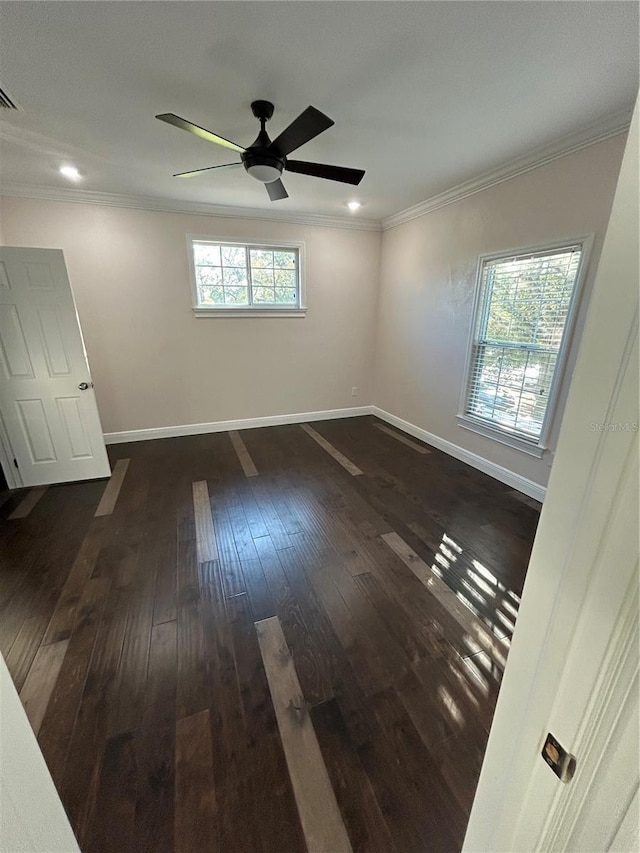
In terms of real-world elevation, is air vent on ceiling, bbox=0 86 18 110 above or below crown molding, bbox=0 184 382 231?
above

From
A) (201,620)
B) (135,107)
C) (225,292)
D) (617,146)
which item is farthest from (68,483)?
(617,146)

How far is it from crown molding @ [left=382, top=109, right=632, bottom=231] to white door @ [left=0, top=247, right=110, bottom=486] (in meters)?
3.59

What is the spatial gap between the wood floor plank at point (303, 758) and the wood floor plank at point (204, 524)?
0.76 m

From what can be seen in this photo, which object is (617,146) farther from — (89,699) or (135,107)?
(89,699)

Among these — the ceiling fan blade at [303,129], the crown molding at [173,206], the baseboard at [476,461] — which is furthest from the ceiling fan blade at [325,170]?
the baseboard at [476,461]

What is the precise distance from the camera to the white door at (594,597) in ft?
1.21

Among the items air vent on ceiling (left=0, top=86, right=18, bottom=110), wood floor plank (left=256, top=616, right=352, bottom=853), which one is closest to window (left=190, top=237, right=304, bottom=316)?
air vent on ceiling (left=0, top=86, right=18, bottom=110)

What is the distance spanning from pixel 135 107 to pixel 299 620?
10.2 ft

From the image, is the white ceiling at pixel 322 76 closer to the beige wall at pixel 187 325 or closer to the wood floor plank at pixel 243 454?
the beige wall at pixel 187 325

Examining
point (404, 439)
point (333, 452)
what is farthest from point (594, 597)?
point (404, 439)

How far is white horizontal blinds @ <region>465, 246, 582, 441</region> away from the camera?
8.56 feet

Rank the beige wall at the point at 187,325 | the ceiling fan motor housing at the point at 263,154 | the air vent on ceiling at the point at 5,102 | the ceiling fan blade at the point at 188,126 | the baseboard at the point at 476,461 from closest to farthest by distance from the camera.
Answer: the ceiling fan blade at the point at 188,126 → the air vent on ceiling at the point at 5,102 → the ceiling fan motor housing at the point at 263,154 → the baseboard at the point at 476,461 → the beige wall at the point at 187,325

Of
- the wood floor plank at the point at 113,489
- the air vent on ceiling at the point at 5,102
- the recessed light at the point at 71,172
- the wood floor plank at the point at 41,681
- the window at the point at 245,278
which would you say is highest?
the air vent on ceiling at the point at 5,102

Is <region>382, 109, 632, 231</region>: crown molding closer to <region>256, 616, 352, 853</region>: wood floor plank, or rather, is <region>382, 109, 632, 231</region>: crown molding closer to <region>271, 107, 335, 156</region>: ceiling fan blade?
<region>271, 107, 335, 156</region>: ceiling fan blade
